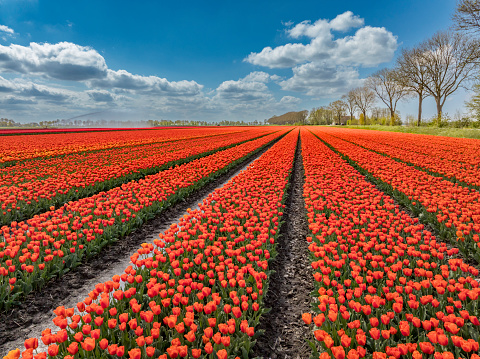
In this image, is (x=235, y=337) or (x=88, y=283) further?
(x=88, y=283)

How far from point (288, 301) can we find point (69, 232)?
14.2ft

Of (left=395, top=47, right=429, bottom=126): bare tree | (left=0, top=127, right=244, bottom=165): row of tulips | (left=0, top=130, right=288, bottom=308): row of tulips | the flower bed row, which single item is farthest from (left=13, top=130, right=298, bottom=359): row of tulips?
(left=395, top=47, right=429, bottom=126): bare tree

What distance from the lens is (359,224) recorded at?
5895 mm

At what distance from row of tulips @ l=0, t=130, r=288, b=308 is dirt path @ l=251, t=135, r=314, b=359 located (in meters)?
3.44

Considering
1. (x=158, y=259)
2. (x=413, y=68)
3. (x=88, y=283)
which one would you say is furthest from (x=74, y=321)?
(x=413, y=68)

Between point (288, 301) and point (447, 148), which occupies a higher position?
point (447, 148)

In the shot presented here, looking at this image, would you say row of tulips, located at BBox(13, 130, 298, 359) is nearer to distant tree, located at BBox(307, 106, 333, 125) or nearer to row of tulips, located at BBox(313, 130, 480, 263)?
row of tulips, located at BBox(313, 130, 480, 263)

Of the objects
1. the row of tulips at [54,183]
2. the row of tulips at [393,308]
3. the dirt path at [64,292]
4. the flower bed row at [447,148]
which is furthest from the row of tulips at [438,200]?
the row of tulips at [54,183]

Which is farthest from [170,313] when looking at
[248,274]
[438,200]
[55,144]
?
[55,144]

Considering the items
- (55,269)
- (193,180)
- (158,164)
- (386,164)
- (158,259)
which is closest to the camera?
(158,259)

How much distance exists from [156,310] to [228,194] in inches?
205

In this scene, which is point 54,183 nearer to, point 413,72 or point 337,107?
point 413,72

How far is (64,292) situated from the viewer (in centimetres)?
462

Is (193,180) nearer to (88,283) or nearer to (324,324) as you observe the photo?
(88,283)
